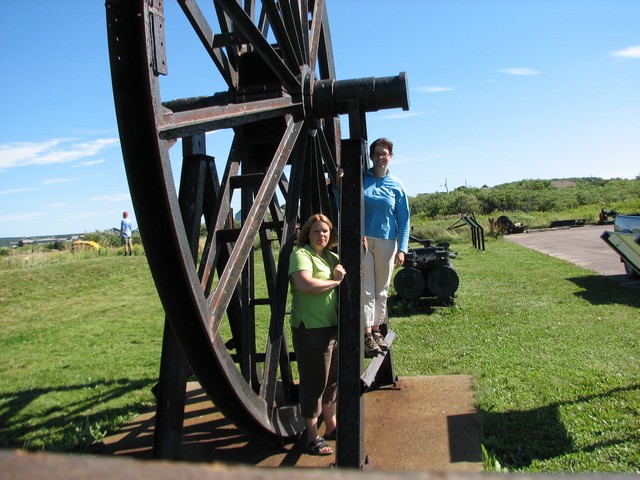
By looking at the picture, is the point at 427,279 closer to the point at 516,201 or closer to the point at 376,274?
the point at 376,274

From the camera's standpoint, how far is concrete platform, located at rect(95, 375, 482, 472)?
4.37 metres

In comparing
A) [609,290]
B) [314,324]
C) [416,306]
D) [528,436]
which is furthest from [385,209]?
[609,290]

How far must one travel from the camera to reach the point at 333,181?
577 cm

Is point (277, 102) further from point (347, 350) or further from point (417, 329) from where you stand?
point (417, 329)

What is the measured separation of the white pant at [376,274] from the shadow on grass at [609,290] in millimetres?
6952

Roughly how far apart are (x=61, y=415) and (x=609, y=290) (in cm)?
1028

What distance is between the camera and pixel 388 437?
15.7ft

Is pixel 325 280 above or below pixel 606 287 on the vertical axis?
above

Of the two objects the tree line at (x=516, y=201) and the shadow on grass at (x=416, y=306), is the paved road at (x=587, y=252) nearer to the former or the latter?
the shadow on grass at (x=416, y=306)

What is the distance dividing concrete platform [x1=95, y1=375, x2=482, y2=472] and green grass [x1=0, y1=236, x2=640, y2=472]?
224 millimetres

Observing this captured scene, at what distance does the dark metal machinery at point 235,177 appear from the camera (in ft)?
8.36

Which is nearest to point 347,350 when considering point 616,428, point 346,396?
point 346,396

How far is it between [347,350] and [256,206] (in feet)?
3.72

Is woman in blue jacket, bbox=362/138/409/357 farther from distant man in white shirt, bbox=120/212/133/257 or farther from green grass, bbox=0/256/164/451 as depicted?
distant man in white shirt, bbox=120/212/133/257
